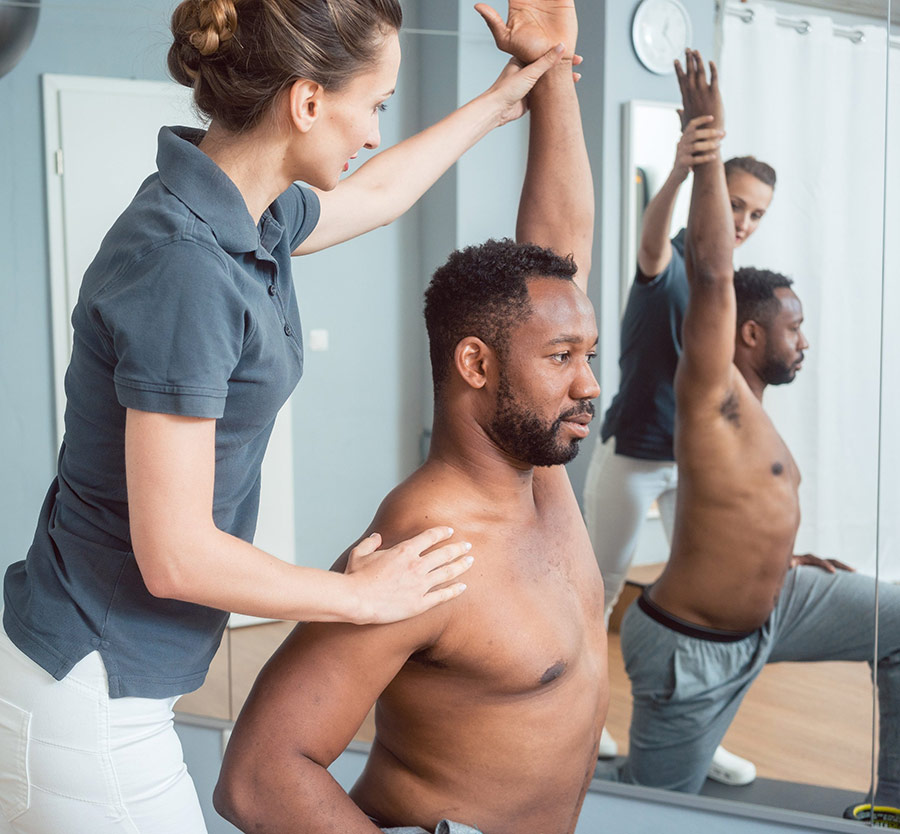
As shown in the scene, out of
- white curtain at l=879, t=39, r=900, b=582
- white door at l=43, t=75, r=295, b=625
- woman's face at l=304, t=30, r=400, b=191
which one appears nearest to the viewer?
woman's face at l=304, t=30, r=400, b=191

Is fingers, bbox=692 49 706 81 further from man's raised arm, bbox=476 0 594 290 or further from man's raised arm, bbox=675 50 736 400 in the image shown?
man's raised arm, bbox=476 0 594 290

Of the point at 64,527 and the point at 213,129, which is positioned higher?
the point at 213,129

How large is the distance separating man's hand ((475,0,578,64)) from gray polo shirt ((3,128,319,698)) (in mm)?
528

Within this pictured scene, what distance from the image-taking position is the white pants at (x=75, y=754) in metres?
1.05

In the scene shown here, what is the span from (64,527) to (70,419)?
13 cm

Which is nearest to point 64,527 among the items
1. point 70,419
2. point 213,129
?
point 70,419

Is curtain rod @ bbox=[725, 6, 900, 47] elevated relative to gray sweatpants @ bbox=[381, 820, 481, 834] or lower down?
elevated

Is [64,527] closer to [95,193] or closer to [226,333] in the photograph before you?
[226,333]

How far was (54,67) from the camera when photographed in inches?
92.7

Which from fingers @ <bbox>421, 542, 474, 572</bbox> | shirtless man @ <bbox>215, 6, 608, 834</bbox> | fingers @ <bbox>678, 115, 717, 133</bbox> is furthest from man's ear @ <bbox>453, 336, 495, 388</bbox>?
fingers @ <bbox>678, 115, 717, 133</bbox>

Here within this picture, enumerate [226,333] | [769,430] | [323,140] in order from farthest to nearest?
[769,430] < [323,140] < [226,333]

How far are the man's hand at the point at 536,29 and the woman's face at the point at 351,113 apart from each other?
1.64 feet

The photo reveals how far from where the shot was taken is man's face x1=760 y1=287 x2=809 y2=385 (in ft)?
6.62

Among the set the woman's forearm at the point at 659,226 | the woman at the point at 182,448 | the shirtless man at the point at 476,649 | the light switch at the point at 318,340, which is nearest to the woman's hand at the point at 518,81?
the shirtless man at the point at 476,649
